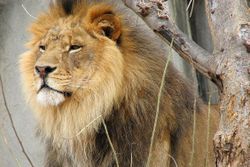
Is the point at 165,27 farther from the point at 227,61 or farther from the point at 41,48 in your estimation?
the point at 41,48

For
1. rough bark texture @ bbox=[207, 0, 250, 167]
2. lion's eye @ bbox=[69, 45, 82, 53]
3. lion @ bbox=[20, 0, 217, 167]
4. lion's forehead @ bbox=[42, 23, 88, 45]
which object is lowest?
lion @ bbox=[20, 0, 217, 167]

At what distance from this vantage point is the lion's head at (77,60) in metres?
4.11

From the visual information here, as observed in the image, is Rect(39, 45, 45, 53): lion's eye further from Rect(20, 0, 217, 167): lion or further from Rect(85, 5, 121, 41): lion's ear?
Rect(85, 5, 121, 41): lion's ear

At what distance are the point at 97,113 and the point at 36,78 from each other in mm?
377

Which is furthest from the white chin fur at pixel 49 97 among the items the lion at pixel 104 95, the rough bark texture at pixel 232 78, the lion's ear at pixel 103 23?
the rough bark texture at pixel 232 78

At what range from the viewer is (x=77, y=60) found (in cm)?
420

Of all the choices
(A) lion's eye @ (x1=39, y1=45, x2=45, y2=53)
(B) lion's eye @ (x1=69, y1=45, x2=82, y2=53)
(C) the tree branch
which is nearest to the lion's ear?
(B) lion's eye @ (x1=69, y1=45, x2=82, y2=53)

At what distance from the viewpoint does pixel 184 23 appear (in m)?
6.84

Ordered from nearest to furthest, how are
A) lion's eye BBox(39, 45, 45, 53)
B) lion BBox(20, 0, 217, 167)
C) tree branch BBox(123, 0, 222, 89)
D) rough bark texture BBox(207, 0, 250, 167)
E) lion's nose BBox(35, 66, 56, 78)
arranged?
rough bark texture BBox(207, 0, 250, 167), tree branch BBox(123, 0, 222, 89), lion's nose BBox(35, 66, 56, 78), lion BBox(20, 0, 217, 167), lion's eye BBox(39, 45, 45, 53)

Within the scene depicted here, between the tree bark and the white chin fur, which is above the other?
the tree bark

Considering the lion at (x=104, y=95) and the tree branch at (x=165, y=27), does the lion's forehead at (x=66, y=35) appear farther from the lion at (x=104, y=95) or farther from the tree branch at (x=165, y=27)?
the tree branch at (x=165, y=27)

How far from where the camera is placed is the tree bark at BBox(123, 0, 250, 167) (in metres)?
3.18

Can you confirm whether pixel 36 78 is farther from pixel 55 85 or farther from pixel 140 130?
pixel 140 130

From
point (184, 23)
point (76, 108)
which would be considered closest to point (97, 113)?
point (76, 108)
